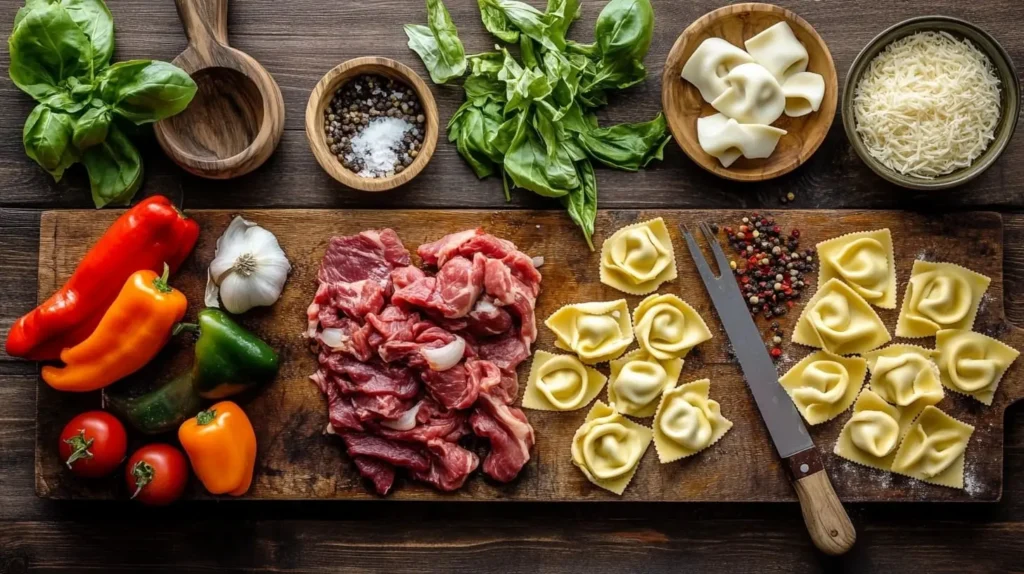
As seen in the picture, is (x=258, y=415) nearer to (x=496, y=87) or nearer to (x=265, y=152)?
(x=265, y=152)

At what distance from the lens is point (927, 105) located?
10.9 feet

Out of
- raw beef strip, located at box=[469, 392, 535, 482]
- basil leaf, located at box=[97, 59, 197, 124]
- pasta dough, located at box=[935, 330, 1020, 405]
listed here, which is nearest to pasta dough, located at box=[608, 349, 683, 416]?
raw beef strip, located at box=[469, 392, 535, 482]

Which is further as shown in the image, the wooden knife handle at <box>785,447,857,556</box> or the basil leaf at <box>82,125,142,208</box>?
the basil leaf at <box>82,125,142,208</box>

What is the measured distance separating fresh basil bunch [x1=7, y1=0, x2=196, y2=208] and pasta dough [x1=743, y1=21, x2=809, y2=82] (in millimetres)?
2516

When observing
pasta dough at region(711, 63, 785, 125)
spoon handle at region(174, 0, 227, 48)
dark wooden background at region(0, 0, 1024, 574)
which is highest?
spoon handle at region(174, 0, 227, 48)

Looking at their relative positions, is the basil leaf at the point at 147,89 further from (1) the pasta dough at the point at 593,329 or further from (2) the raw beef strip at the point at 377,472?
(1) the pasta dough at the point at 593,329

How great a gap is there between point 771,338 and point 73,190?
3377mm

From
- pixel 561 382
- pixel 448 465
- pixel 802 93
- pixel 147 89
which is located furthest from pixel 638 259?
pixel 147 89

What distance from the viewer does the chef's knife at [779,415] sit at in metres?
3.40

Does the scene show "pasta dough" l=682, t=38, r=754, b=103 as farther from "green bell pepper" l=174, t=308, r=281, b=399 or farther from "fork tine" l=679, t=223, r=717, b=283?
"green bell pepper" l=174, t=308, r=281, b=399

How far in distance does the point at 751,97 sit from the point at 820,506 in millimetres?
1833

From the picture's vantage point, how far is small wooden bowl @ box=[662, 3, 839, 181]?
3.53m

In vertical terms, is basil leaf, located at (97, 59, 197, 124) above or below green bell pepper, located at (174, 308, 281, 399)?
above

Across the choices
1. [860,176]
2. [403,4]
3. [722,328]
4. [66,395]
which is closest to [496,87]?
[403,4]
